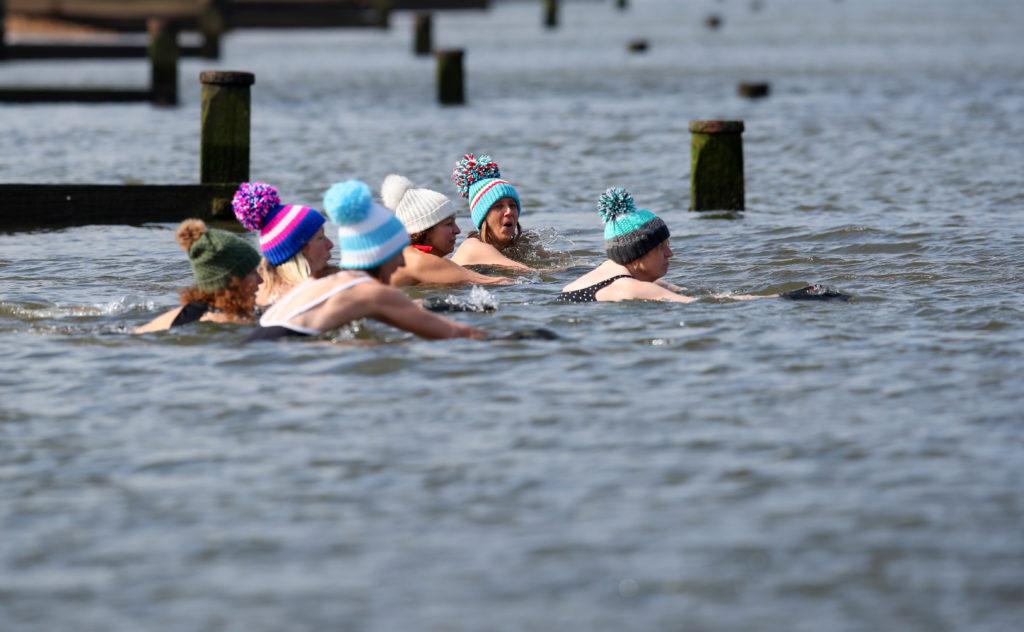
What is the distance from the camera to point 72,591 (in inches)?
224

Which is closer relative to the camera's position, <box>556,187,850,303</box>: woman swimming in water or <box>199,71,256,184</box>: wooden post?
<box>556,187,850,303</box>: woman swimming in water

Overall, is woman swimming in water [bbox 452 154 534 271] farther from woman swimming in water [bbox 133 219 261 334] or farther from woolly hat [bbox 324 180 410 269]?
woolly hat [bbox 324 180 410 269]

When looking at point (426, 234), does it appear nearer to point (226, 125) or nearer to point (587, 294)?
point (587, 294)

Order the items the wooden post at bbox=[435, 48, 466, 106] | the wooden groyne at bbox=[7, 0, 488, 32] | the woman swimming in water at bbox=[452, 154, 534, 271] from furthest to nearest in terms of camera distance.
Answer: the wooden groyne at bbox=[7, 0, 488, 32]
the wooden post at bbox=[435, 48, 466, 106]
the woman swimming in water at bbox=[452, 154, 534, 271]

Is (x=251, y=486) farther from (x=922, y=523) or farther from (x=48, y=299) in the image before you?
(x=48, y=299)

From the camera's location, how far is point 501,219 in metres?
12.7

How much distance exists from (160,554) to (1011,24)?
61875 millimetres

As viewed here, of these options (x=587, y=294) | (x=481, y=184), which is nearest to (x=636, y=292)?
(x=587, y=294)

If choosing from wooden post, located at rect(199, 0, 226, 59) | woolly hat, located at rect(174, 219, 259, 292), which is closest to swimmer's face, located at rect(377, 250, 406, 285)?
woolly hat, located at rect(174, 219, 259, 292)

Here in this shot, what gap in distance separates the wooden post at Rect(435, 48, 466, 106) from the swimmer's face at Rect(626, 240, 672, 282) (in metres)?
18.5

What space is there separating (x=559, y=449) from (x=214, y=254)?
2.80 m

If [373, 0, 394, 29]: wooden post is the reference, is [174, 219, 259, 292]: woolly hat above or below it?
below

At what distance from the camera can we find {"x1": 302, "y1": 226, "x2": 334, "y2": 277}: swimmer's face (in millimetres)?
9422

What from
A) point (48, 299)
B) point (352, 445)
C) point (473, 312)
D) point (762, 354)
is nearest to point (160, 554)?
point (352, 445)
